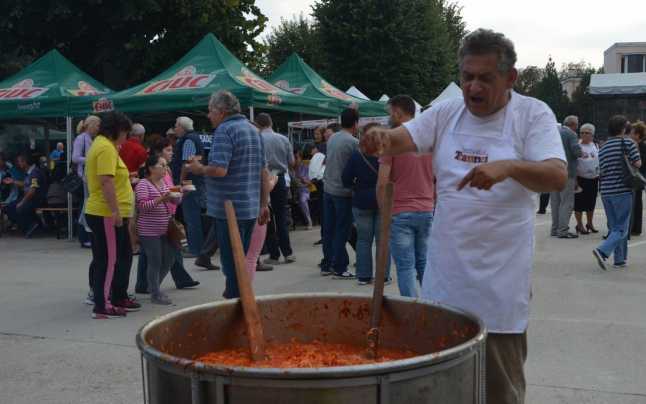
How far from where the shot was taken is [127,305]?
6.81 m

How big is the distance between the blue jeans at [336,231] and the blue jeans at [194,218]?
182 cm

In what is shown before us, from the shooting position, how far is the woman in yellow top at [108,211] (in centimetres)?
617

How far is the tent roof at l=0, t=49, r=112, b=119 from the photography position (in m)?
12.0

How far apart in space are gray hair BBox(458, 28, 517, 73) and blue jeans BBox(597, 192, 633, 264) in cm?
662

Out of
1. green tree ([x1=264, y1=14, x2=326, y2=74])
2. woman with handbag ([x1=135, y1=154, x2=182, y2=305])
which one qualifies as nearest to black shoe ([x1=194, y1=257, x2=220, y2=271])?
woman with handbag ([x1=135, y1=154, x2=182, y2=305])

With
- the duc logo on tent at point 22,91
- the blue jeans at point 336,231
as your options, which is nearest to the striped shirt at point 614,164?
the blue jeans at point 336,231

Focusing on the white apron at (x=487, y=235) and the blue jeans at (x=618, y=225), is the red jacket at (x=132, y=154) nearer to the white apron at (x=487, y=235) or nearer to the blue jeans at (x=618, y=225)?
the blue jeans at (x=618, y=225)

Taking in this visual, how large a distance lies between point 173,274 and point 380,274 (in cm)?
559

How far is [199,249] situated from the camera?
31.6ft

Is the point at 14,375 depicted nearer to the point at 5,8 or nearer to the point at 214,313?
the point at 214,313

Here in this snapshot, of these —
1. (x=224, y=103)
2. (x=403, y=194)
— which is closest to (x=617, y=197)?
(x=403, y=194)

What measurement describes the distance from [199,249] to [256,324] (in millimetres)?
7290

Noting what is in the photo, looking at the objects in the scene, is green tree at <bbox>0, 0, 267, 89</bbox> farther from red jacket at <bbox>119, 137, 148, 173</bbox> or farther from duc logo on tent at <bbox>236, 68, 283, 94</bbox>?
red jacket at <bbox>119, 137, 148, 173</bbox>

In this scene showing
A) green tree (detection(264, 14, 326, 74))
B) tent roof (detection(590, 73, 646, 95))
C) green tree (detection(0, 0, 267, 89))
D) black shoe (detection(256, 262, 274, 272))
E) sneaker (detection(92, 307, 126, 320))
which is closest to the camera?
sneaker (detection(92, 307, 126, 320))
